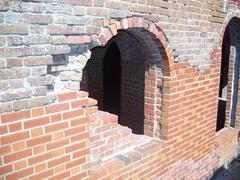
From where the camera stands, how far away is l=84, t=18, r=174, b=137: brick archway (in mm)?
3202

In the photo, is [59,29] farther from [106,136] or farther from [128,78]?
[128,78]

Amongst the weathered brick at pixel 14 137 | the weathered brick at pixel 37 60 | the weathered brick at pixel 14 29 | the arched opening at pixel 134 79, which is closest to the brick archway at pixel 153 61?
the arched opening at pixel 134 79

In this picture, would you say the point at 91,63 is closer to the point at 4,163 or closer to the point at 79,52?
the point at 79,52

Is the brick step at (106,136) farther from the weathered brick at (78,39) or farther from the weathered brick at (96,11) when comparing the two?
the weathered brick at (96,11)

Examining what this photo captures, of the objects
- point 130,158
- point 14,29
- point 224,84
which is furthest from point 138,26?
point 224,84

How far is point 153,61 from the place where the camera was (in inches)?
149

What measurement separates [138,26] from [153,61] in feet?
2.54

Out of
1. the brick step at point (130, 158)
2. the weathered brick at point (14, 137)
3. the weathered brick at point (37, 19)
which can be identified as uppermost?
the weathered brick at point (37, 19)

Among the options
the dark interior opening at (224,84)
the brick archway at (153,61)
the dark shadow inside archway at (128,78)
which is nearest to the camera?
the brick archway at (153,61)

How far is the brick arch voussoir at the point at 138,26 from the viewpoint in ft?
9.08

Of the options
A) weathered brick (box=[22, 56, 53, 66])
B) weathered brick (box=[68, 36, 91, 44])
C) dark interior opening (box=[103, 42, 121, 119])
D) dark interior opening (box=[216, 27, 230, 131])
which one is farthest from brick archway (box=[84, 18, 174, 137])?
dark interior opening (box=[103, 42, 121, 119])

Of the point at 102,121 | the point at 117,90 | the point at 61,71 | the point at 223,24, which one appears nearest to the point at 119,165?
the point at 102,121

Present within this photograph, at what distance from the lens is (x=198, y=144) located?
14.9 ft

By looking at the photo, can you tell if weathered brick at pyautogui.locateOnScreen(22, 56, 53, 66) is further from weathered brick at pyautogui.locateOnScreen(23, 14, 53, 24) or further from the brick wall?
weathered brick at pyautogui.locateOnScreen(23, 14, 53, 24)
